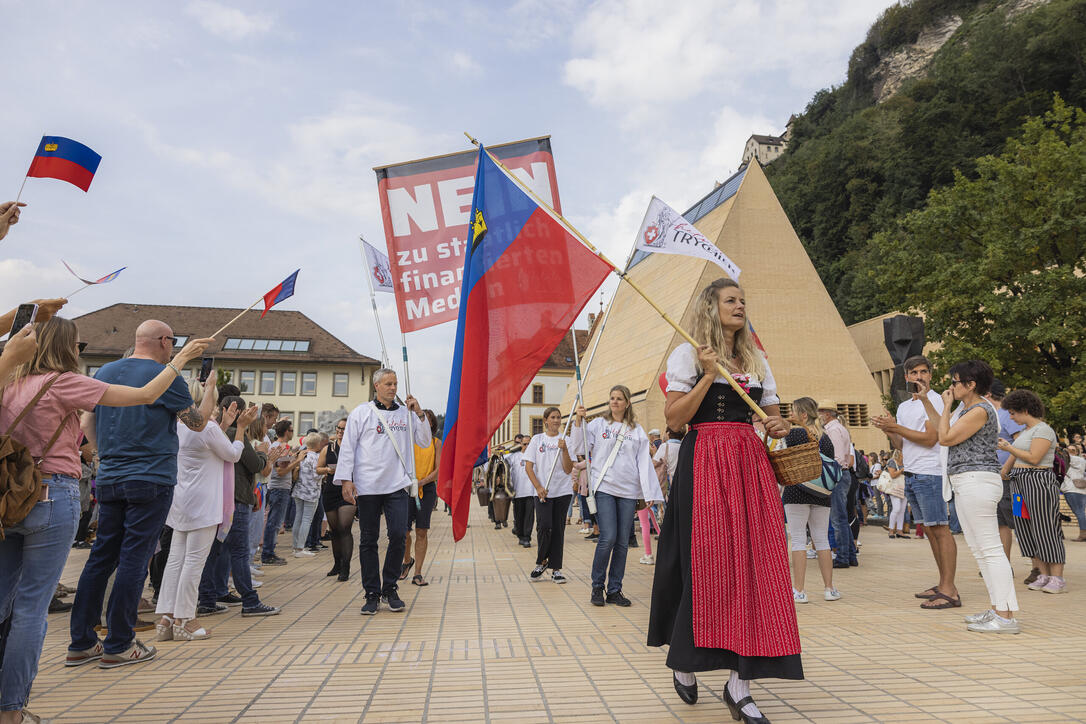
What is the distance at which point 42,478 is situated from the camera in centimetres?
336

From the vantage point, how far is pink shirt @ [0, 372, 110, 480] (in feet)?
11.4

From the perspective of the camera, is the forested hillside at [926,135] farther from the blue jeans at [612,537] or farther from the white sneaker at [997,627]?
the white sneaker at [997,627]

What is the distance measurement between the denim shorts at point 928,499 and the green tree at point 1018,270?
1947 cm

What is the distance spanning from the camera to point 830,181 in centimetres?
6162

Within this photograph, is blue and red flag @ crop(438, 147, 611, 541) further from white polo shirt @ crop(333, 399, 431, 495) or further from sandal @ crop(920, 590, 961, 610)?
sandal @ crop(920, 590, 961, 610)

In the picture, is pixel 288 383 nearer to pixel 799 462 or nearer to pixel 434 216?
pixel 434 216

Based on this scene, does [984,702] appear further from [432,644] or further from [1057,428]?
[1057,428]

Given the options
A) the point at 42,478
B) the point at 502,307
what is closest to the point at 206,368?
the point at 42,478

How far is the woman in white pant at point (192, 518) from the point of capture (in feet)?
18.1

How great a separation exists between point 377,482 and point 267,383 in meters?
53.9

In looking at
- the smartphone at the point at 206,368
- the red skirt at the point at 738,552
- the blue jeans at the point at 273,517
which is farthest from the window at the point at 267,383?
the red skirt at the point at 738,552

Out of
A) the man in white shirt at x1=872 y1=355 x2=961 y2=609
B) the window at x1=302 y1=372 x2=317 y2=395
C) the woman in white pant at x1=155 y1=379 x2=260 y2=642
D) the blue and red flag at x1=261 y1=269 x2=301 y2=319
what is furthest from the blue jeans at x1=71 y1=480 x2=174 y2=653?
the window at x1=302 y1=372 x2=317 y2=395

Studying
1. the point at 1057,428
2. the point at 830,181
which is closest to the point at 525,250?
the point at 1057,428

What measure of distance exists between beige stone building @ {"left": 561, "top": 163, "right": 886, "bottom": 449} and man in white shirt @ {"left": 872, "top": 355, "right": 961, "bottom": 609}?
20623 millimetres
